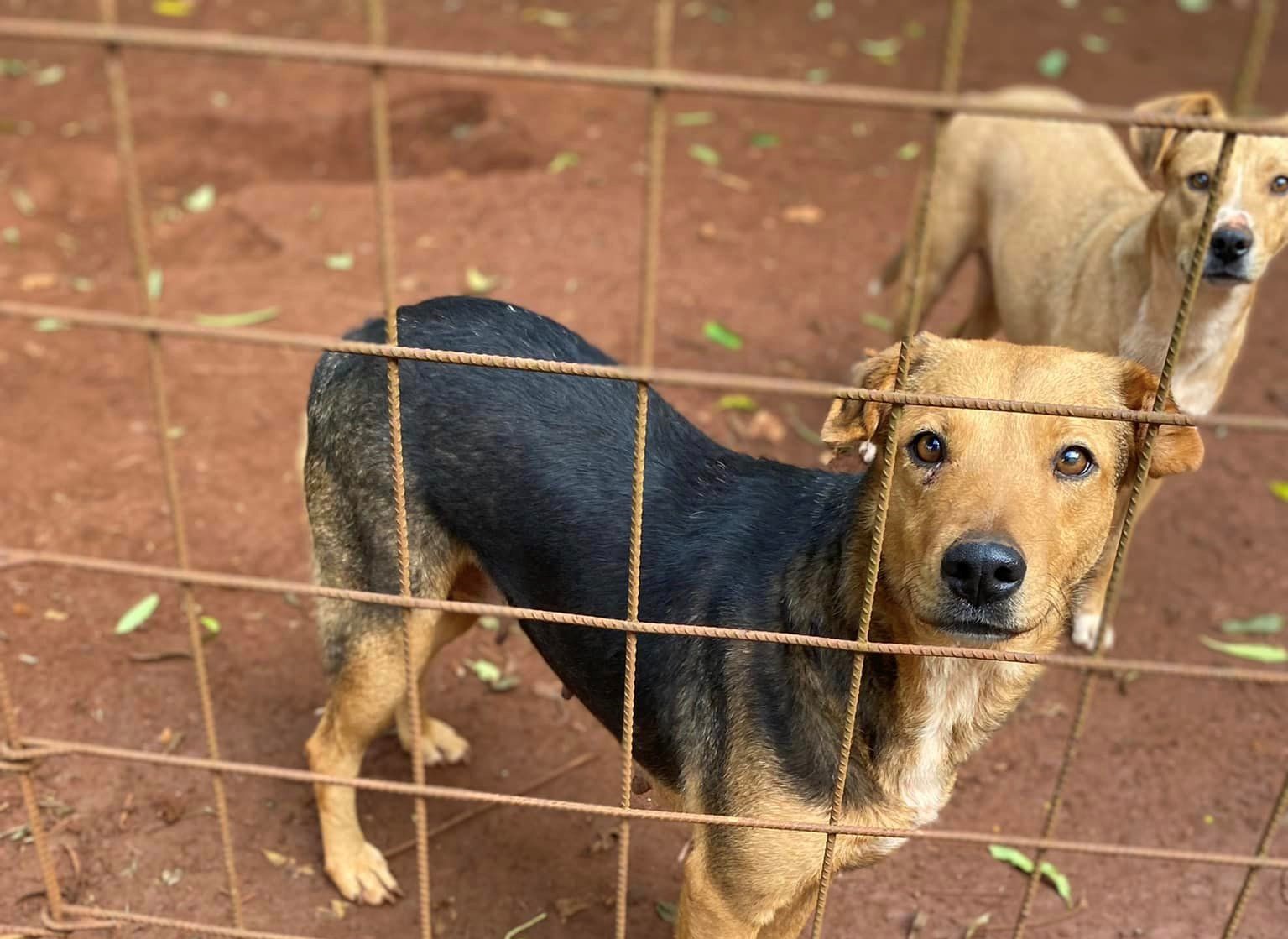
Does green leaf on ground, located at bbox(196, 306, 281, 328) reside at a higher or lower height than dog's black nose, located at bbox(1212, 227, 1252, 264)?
lower

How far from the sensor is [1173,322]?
4.19m

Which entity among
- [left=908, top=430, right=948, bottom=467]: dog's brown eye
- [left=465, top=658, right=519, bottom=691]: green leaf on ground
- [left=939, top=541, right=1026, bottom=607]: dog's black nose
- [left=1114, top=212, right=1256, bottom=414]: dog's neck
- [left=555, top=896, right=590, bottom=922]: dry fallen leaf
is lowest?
Answer: [left=555, top=896, right=590, bottom=922]: dry fallen leaf

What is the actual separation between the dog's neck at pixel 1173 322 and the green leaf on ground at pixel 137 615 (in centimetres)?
360

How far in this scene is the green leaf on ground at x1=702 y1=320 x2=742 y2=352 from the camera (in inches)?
245

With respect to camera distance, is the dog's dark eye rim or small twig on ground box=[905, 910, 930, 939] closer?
the dog's dark eye rim

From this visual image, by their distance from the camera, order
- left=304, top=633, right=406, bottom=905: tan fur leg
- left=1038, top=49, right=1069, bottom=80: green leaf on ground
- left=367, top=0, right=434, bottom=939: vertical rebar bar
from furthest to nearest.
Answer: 1. left=1038, top=49, right=1069, bottom=80: green leaf on ground
2. left=304, top=633, right=406, bottom=905: tan fur leg
3. left=367, top=0, right=434, bottom=939: vertical rebar bar

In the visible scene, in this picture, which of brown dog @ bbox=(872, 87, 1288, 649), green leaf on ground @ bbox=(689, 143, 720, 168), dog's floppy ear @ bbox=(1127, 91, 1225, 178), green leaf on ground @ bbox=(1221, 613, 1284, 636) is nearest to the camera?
brown dog @ bbox=(872, 87, 1288, 649)

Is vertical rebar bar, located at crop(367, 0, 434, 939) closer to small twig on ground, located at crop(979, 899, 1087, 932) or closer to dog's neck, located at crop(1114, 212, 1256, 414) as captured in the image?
small twig on ground, located at crop(979, 899, 1087, 932)

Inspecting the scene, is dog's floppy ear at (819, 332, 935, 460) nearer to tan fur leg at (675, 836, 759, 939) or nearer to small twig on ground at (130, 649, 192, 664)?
tan fur leg at (675, 836, 759, 939)

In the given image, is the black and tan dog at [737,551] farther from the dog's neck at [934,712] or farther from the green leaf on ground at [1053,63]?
the green leaf on ground at [1053,63]

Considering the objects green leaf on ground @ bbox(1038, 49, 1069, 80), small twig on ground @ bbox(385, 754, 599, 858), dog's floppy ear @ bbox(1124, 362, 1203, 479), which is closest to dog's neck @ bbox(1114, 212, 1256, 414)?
dog's floppy ear @ bbox(1124, 362, 1203, 479)

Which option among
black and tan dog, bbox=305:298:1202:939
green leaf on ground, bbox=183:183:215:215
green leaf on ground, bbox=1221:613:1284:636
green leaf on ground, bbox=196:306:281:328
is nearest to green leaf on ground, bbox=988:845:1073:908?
black and tan dog, bbox=305:298:1202:939

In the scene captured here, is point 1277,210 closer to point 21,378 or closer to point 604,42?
point 21,378

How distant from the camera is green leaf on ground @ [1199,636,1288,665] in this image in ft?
15.0
